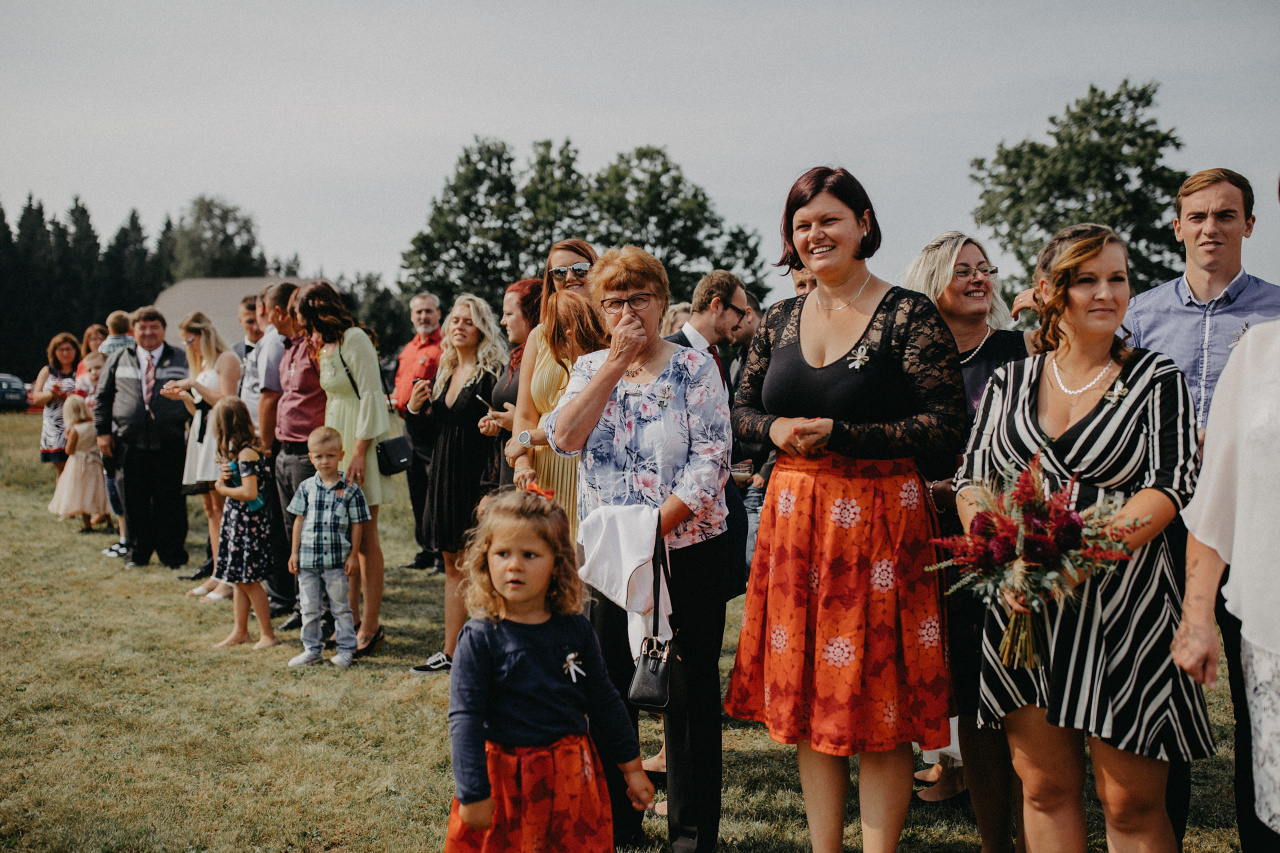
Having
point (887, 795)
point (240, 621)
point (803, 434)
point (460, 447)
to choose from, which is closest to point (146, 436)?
point (240, 621)

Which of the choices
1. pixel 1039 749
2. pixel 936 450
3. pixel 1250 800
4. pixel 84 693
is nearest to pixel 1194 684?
pixel 1039 749

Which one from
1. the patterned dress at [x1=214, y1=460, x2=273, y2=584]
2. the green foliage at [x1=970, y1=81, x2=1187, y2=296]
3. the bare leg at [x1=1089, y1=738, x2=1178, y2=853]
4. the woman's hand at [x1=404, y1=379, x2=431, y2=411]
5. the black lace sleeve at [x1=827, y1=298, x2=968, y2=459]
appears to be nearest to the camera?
the bare leg at [x1=1089, y1=738, x2=1178, y2=853]

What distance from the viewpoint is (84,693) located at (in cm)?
483

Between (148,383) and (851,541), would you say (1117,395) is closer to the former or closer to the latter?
(851,541)

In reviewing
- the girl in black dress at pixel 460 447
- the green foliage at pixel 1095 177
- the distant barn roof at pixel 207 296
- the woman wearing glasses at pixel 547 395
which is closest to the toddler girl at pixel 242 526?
the girl in black dress at pixel 460 447

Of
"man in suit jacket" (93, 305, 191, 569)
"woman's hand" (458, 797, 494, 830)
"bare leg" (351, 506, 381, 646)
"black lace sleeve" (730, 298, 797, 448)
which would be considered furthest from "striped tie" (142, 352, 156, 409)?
"woman's hand" (458, 797, 494, 830)

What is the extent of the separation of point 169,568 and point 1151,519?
28.9 ft

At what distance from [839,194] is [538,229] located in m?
49.7

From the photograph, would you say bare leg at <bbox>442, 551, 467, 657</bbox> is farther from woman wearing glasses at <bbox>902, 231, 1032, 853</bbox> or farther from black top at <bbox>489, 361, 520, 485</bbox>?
woman wearing glasses at <bbox>902, 231, 1032, 853</bbox>

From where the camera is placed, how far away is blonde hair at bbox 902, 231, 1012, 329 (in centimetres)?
335

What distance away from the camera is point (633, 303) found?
293 cm

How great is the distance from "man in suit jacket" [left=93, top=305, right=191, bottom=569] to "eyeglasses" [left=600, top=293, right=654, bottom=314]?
6.78 meters

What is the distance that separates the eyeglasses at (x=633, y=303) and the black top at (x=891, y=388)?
1.83 ft

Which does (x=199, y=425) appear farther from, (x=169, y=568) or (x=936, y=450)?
(x=936, y=450)
